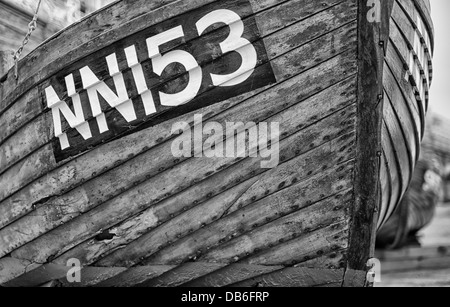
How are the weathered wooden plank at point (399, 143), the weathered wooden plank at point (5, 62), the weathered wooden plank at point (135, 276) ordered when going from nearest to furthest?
the weathered wooden plank at point (135, 276)
the weathered wooden plank at point (399, 143)
the weathered wooden plank at point (5, 62)

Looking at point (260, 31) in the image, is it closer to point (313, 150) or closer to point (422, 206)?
point (313, 150)

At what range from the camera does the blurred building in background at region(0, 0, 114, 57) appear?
529 cm

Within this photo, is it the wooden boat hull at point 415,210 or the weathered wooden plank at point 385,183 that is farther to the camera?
the wooden boat hull at point 415,210

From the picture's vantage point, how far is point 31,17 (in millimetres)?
5539

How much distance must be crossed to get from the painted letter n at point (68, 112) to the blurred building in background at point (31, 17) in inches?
70.4

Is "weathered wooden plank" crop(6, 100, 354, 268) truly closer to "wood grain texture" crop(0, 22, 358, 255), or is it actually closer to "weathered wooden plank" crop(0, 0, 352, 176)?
"wood grain texture" crop(0, 22, 358, 255)

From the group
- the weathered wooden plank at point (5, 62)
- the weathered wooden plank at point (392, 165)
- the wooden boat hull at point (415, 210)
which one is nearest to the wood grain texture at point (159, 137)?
the weathered wooden plank at point (392, 165)

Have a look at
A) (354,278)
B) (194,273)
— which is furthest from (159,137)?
(354,278)

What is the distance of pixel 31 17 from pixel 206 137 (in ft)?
9.70

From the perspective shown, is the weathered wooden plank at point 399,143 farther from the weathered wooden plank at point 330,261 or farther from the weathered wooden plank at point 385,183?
the weathered wooden plank at point 330,261

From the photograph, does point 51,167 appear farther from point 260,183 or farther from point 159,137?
point 260,183

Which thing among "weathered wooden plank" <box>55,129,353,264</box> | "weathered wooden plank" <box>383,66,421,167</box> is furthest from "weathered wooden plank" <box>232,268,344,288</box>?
"weathered wooden plank" <box>383,66,421,167</box>

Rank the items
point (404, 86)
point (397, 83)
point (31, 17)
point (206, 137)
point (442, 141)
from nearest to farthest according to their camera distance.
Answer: point (206, 137)
point (397, 83)
point (404, 86)
point (31, 17)
point (442, 141)

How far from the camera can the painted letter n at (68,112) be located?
3.49 meters
